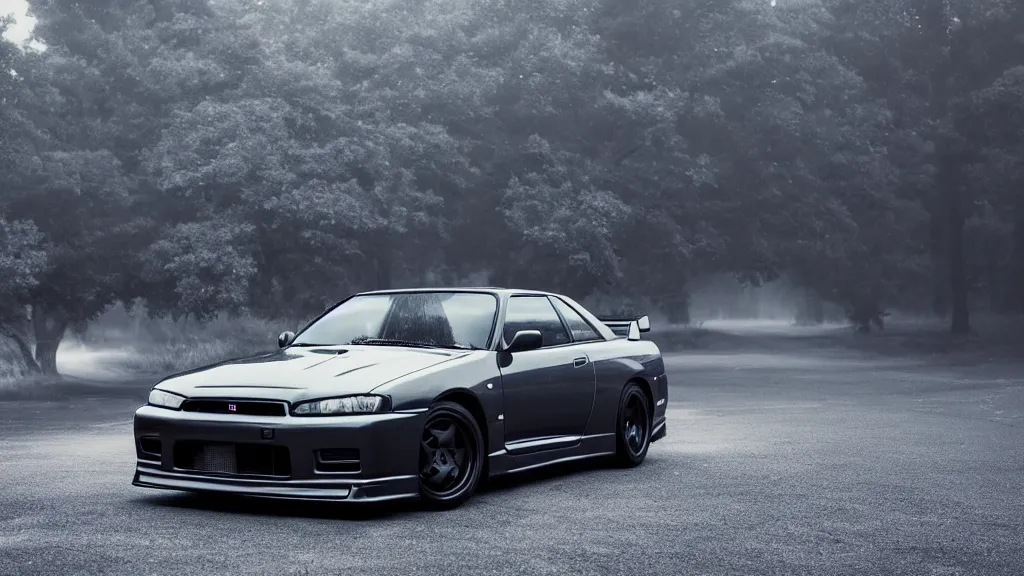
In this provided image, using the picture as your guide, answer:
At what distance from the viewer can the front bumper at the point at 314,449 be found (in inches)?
296

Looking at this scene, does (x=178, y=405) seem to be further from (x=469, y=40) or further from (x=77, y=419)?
(x=469, y=40)

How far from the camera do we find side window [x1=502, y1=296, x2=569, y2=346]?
9.35 m

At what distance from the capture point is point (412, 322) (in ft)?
30.1

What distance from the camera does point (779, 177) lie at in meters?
43.0

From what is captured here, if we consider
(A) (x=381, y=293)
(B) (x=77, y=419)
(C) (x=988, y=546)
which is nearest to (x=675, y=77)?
(B) (x=77, y=419)

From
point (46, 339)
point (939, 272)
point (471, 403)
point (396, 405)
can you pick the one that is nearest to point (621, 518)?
point (471, 403)

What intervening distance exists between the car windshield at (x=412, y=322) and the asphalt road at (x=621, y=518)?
116 centimetres

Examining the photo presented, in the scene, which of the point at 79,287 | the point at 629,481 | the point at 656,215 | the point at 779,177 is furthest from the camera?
the point at 779,177

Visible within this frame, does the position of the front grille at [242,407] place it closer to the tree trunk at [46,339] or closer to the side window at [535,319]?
the side window at [535,319]

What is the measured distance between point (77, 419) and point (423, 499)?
1113 centimetres

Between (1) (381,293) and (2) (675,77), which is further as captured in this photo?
(2) (675,77)

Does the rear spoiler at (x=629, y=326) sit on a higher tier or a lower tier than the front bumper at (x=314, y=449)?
higher

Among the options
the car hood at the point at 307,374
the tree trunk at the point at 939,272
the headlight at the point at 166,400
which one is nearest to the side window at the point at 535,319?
the car hood at the point at 307,374

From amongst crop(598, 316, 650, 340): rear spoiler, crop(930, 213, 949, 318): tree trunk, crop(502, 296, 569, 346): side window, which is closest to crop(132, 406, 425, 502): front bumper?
crop(502, 296, 569, 346): side window
